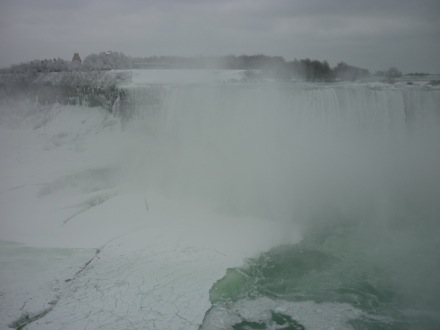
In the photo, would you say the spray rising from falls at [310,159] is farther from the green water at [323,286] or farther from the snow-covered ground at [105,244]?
the snow-covered ground at [105,244]

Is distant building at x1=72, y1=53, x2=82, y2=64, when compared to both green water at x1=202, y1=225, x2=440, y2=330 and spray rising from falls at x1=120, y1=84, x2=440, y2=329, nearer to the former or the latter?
spray rising from falls at x1=120, y1=84, x2=440, y2=329

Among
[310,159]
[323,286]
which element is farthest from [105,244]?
[310,159]

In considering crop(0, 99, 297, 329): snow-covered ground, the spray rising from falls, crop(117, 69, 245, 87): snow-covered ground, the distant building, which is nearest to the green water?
the spray rising from falls

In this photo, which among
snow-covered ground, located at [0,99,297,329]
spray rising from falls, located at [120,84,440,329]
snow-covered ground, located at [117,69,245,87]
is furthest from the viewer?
snow-covered ground, located at [117,69,245,87]

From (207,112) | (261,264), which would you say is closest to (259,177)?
(207,112)

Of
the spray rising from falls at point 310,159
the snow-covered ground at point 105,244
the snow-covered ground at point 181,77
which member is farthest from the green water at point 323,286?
the snow-covered ground at point 181,77

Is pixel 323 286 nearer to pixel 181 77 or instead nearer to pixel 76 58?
pixel 181 77
